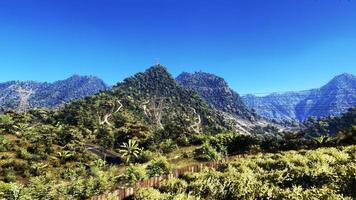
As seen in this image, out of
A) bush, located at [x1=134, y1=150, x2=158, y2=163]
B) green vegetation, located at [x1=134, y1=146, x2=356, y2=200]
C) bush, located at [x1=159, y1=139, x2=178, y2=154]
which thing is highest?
green vegetation, located at [x1=134, y1=146, x2=356, y2=200]

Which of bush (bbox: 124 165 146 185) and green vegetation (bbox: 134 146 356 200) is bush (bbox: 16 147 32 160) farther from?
green vegetation (bbox: 134 146 356 200)

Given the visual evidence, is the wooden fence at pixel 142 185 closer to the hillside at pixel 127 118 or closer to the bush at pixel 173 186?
the bush at pixel 173 186

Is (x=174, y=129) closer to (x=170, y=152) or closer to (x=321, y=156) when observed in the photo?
(x=170, y=152)

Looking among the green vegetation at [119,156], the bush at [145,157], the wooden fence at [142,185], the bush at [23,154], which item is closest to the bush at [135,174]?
the green vegetation at [119,156]

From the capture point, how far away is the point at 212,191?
12.1 m

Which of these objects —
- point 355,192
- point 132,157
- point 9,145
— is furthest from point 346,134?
point 9,145

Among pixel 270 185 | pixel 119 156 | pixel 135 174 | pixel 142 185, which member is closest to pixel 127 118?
pixel 119 156

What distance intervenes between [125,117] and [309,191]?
88.0 m

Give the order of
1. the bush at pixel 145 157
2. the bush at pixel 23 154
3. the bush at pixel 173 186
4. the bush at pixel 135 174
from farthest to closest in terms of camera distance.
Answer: the bush at pixel 23 154, the bush at pixel 145 157, the bush at pixel 135 174, the bush at pixel 173 186

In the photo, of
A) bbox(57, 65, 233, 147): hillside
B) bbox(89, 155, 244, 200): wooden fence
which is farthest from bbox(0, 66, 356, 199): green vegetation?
bbox(89, 155, 244, 200): wooden fence

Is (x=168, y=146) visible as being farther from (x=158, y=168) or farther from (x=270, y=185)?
(x=270, y=185)

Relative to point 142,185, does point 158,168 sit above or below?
below

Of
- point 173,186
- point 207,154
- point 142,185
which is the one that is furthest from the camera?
point 207,154

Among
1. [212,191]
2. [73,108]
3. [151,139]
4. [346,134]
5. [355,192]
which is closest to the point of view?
[355,192]
